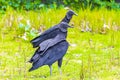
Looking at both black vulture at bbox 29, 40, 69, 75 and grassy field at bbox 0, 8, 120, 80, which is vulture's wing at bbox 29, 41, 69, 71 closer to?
black vulture at bbox 29, 40, 69, 75

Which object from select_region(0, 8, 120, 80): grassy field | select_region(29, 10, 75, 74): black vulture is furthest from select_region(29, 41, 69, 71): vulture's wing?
select_region(0, 8, 120, 80): grassy field

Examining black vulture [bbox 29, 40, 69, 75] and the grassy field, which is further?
the grassy field

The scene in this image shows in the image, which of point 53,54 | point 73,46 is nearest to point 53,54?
point 53,54

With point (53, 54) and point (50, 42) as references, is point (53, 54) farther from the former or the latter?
point (50, 42)

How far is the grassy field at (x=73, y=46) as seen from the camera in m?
6.35

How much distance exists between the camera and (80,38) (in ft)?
29.6

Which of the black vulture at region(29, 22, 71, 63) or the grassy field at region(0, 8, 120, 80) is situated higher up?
the black vulture at region(29, 22, 71, 63)

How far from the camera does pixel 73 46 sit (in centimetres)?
844

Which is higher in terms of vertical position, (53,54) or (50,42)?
(50,42)

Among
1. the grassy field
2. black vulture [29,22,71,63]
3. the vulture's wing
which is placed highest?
black vulture [29,22,71,63]

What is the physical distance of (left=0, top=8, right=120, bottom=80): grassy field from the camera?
6.35 m

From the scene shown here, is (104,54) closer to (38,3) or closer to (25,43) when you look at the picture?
(25,43)

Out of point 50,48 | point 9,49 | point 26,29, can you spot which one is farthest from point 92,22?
point 50,48

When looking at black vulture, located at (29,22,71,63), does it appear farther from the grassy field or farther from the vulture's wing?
the grassy field
